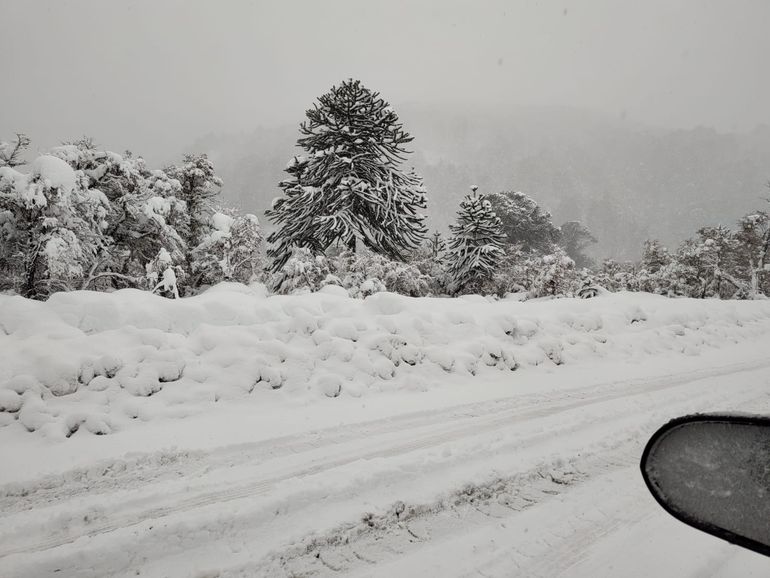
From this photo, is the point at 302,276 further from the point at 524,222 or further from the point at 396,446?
the point at 524,222

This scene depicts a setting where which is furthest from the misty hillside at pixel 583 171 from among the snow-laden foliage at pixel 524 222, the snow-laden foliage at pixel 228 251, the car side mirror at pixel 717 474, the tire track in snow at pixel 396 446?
the car side mirror at pixel 717 474

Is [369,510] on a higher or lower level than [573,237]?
lower

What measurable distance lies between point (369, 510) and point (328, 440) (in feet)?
3.51

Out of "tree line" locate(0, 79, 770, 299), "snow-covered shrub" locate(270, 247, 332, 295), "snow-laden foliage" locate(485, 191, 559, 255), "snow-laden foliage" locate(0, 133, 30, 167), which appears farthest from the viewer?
"snow-laden foliage" locate(485, 191, 559, 255)

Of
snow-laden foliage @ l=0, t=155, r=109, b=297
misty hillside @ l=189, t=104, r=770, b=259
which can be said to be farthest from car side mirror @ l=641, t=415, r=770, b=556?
misty hillside @ l=189, t=104, r=770, b=259

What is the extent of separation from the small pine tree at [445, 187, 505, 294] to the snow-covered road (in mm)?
17070

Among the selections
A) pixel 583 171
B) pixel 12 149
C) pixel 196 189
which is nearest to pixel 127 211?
pixel 12 149

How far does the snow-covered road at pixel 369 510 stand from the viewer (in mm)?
1937

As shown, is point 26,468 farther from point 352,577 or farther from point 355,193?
point 355,193

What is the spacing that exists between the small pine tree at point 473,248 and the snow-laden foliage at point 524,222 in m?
20.3

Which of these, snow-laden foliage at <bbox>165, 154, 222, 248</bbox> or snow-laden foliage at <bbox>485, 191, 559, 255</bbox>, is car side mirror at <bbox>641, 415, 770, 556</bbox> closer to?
snow-laden foliage at <bbox>165, 154, 222, 248</bbox>

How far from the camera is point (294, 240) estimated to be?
1471 centimetres

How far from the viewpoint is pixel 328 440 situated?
132 inches

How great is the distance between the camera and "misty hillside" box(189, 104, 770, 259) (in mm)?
106750
